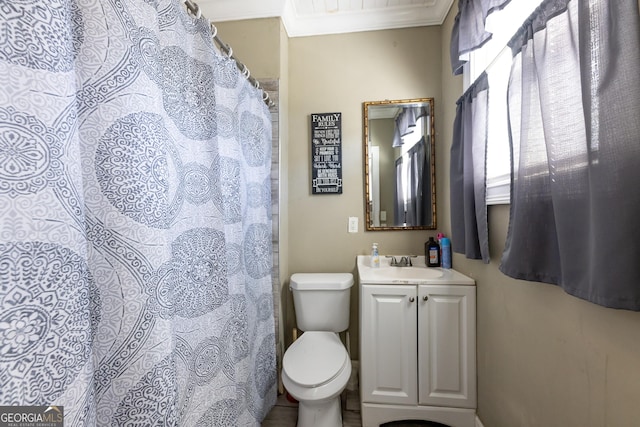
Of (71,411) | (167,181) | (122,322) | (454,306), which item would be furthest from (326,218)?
(71,411)

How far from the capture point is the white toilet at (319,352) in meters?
1.20

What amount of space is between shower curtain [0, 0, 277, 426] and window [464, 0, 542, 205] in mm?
1230

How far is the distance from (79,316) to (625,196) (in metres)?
1.17

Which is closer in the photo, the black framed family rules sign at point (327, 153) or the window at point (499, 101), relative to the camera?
the window at point (499, 101)

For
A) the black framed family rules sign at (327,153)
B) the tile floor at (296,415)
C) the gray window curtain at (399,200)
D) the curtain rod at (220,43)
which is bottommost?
the tile floor at (296,415)

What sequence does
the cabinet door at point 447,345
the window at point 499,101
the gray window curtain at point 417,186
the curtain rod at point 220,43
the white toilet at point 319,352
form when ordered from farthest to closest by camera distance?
the gray window curtain at point 417,186 → the cabinet door at point 447,345 → the white toilet at point 319,352 → the window at point 499,101 → the curtain rod at point 220,43

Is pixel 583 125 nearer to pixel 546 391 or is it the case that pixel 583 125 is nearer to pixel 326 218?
pixel 546 391

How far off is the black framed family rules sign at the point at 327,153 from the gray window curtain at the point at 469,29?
84 cm

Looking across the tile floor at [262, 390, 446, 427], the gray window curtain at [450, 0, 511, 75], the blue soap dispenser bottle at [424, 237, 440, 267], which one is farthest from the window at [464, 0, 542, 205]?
the tile floor at [262, 390, 446, 427]

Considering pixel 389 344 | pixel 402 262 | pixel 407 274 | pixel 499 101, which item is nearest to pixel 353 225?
pixel 402 262

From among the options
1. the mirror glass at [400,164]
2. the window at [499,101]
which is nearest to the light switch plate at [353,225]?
the mirror glass at [400,164]

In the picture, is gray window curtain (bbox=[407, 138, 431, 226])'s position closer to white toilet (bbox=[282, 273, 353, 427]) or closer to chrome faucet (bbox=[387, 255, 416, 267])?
chrome faucet (bbox=[387, 255, 416, 267])

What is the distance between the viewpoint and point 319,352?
140 cm

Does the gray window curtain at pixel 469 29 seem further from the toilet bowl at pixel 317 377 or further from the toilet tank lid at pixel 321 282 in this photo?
the toilet bowl at pixel 317 377
